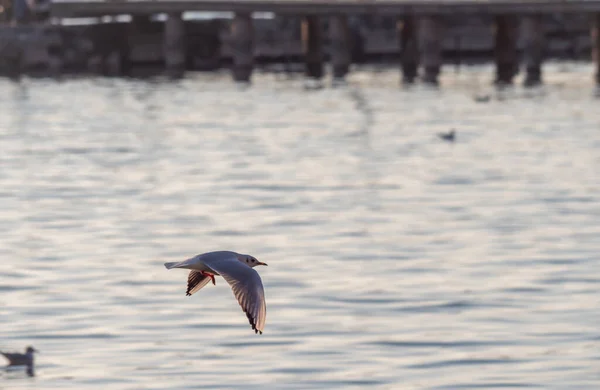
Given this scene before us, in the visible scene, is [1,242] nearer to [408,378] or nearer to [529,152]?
[408,378]

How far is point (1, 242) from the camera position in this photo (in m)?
28.2

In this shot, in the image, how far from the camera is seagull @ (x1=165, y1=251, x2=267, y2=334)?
43.1ft

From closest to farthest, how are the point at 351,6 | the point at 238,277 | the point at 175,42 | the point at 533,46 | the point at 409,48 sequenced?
the point at 238,277, the point at 351,6, the point at 533,46, the point at 175,42, the point at 409,48

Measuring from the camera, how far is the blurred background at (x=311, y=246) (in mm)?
18266

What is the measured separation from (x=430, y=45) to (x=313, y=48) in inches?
392

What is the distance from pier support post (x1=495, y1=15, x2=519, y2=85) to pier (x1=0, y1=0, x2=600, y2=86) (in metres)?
0.06

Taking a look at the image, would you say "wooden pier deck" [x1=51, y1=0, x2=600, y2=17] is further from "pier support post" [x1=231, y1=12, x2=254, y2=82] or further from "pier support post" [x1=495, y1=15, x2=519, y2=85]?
"pier support post" [x1=495, y1=15, x2=519, y2=85]

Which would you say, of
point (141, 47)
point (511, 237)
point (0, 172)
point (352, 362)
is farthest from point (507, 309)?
point (141, 47)

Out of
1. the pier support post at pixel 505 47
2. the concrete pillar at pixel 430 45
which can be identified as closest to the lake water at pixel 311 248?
the concrete pillar at pixel 430 45

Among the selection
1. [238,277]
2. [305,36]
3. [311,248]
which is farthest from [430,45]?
[238,277]

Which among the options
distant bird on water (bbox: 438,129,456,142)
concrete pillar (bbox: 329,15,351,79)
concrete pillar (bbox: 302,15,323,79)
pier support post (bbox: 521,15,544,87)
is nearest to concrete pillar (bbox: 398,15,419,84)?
concrete pillar (bbox: 329,15,351,79)

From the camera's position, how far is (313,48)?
269 ft

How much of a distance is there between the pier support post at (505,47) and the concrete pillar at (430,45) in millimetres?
3087

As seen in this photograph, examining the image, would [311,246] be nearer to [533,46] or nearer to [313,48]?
[533,46]
